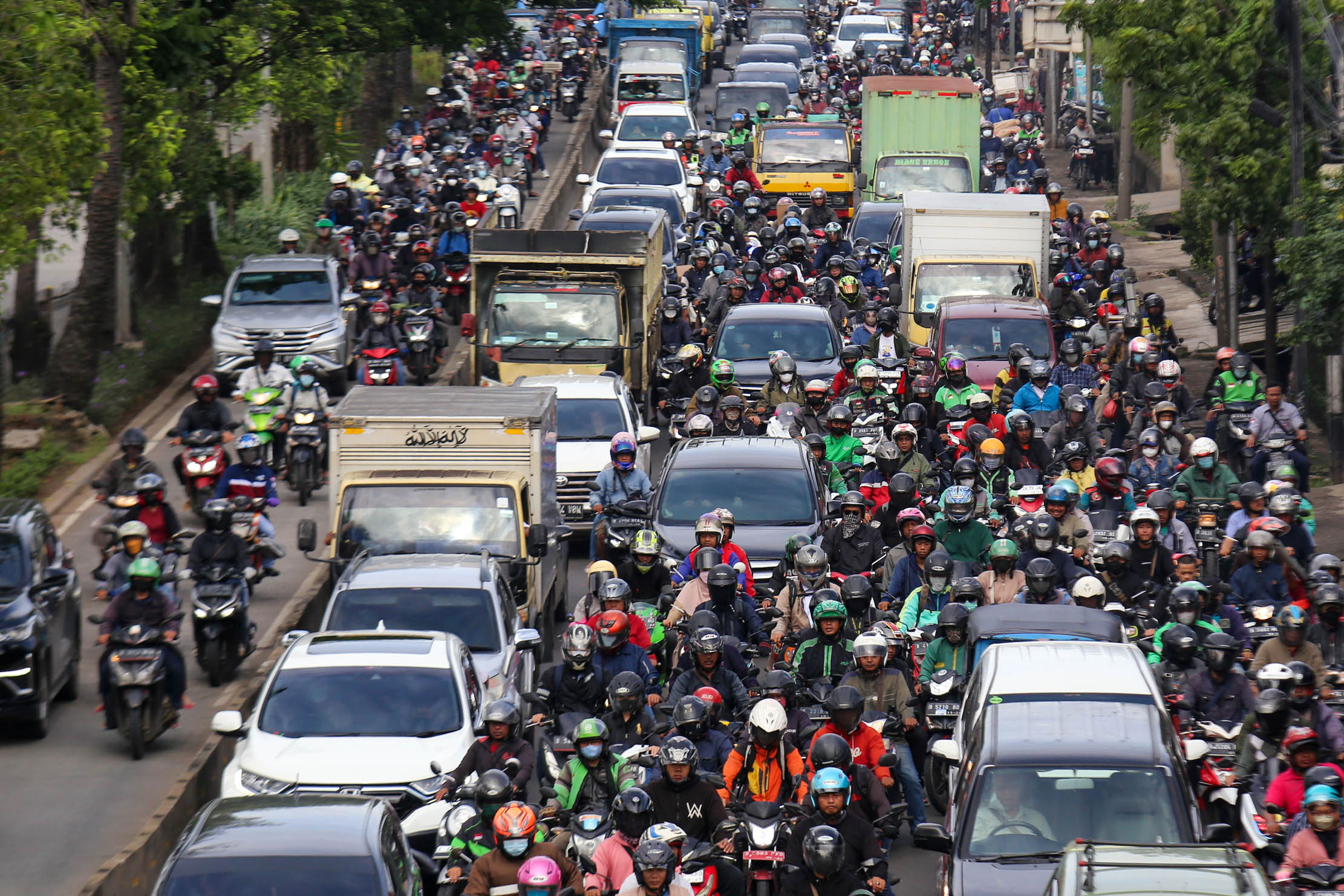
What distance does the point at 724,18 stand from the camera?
7419cm

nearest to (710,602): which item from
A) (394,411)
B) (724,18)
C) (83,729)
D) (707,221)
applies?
(394,411)

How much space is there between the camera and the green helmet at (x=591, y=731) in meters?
13.1

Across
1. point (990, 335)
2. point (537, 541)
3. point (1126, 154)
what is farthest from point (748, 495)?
point (1126, 154)

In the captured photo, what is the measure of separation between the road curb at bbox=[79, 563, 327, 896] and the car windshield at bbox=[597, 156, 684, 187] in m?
19.1

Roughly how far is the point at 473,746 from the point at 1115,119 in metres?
41.3

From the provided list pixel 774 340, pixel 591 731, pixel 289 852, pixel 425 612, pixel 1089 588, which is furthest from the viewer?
pixel 774 340

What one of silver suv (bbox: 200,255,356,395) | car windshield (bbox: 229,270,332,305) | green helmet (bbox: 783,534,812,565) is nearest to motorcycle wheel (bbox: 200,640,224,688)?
green helmet (bbox: 783,534,812,565)

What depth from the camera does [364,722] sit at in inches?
552

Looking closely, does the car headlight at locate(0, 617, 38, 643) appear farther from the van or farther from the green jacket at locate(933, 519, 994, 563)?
the van

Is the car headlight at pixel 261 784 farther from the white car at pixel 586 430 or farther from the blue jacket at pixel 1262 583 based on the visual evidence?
the white car at pixel 586 430

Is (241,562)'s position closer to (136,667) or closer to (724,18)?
(136,667)

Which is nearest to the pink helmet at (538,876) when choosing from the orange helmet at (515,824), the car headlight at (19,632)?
the orange helmet at (515,824)

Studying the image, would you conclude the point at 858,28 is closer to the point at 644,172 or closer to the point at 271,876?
the point at 644,172

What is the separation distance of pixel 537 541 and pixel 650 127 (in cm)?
2844
